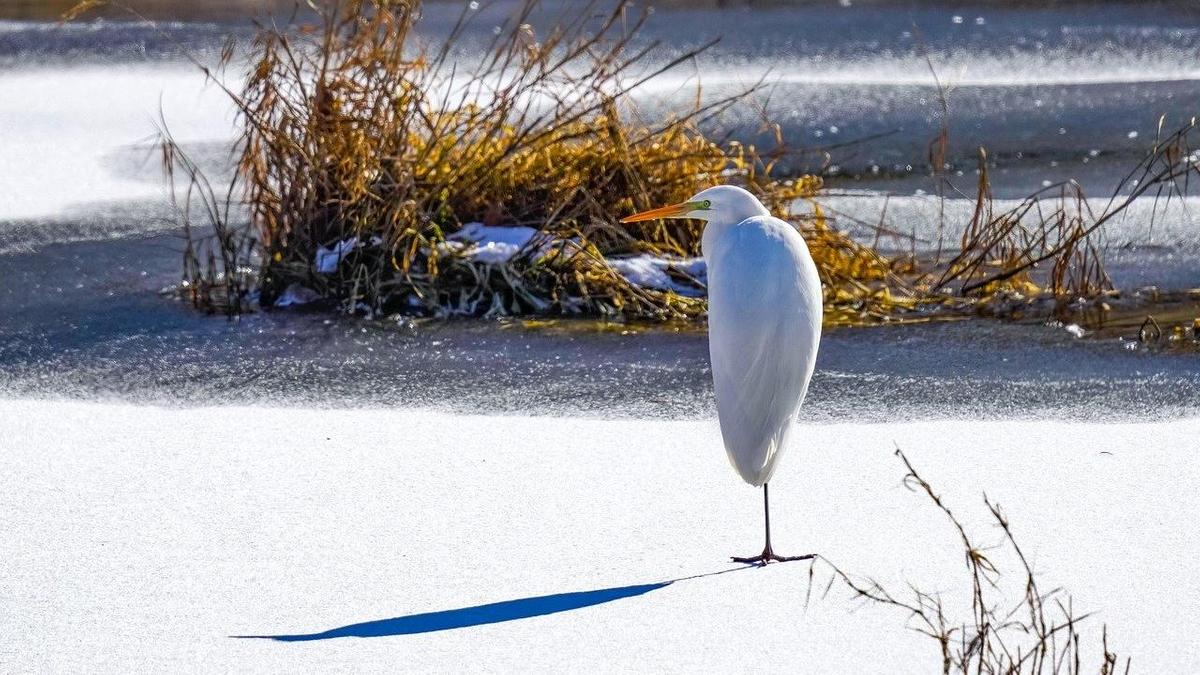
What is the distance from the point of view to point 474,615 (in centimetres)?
262

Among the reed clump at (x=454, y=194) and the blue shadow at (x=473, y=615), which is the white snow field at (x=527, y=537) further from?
the reed clump at (x=454, y=194)

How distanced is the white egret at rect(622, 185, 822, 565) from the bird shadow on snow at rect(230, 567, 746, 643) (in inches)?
12.0

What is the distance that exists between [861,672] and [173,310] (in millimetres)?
3560

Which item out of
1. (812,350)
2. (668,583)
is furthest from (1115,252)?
(668,583)

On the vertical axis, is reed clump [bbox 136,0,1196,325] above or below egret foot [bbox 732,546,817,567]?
above

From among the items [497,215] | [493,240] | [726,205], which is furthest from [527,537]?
[497,215]

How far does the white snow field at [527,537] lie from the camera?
2494mm

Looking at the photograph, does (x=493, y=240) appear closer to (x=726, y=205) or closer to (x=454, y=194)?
(x=454, y=194)

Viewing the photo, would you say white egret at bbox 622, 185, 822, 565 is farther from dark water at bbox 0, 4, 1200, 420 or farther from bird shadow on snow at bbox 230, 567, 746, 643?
dark water at bbox 0, 4, 1200, 420

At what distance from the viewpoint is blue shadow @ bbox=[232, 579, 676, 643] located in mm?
2555

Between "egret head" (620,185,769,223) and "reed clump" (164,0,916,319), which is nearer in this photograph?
"egret head" (620,185,769,223)

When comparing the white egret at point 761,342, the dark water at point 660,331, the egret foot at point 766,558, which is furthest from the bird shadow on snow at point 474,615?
the dark water at point 660,331

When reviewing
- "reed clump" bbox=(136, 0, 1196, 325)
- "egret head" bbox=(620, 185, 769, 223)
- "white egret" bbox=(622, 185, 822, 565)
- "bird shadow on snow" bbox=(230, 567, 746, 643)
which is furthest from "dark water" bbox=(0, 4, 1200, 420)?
"bird shadow on snow" bbox=(230, 567, 746, 643)

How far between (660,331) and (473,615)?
241 centimetres
